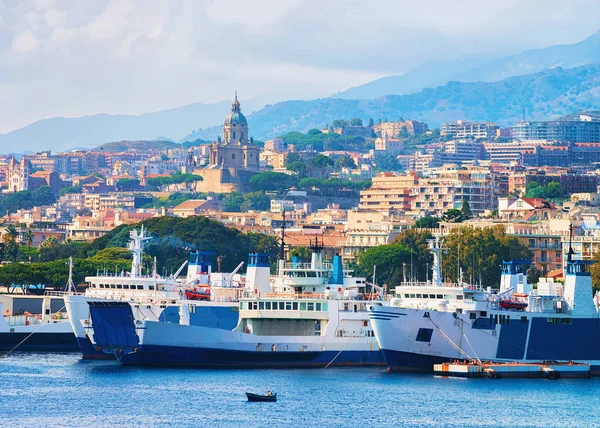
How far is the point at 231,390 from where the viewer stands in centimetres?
7338

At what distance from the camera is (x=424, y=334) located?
79875mm

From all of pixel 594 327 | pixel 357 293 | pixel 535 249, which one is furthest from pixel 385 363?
pixel 535 249

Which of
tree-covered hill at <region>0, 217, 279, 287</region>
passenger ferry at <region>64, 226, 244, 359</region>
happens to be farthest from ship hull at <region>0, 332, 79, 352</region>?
tree-covered hill at <region>0, 217, 279, 287</region>

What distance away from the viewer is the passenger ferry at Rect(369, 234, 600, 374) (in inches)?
3145

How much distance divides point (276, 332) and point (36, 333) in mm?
17582

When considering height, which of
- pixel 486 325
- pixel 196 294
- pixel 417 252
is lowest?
pixel 486 325

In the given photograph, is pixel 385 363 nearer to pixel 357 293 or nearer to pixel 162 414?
pixel 357 293

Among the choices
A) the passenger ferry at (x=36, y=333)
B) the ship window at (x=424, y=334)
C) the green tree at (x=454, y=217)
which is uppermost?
Result: the green tree at (x=454, y=217)

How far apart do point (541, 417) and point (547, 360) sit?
567 inches

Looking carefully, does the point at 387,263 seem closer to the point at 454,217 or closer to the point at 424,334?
the point at 454,217

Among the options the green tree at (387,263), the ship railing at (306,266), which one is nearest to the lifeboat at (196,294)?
the ship railing at (306,266)

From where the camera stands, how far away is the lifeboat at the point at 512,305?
82.4 meters

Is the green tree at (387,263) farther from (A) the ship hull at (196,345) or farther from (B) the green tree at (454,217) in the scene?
(A) the ship hull at (196,345)

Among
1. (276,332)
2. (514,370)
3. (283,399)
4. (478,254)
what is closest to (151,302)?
(276,332)
